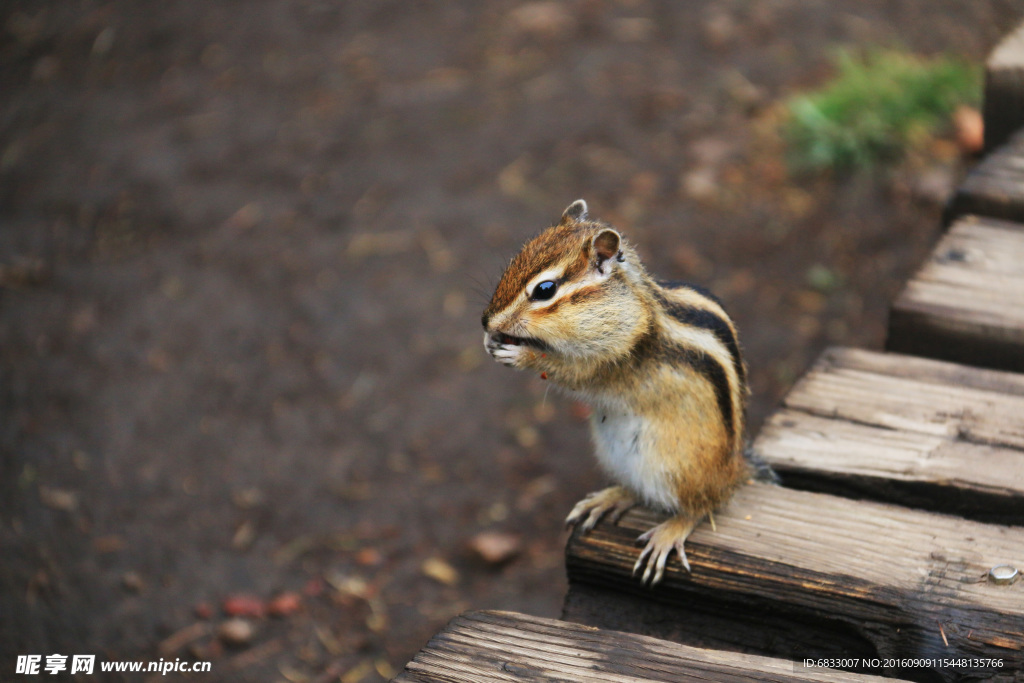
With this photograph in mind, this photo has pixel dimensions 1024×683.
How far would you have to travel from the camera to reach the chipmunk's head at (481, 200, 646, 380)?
1931 millimetres

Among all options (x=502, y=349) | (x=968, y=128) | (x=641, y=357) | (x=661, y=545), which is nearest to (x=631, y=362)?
(x=641, y=357)

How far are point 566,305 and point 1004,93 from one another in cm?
179

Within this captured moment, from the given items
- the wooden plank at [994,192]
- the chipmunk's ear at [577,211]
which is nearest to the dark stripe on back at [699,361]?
the chipmunk's ear at [577,211]

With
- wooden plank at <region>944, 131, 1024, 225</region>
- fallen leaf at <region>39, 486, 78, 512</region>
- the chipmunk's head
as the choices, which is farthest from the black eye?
fallen leaf at <region>39, 486, 78, 512</region>

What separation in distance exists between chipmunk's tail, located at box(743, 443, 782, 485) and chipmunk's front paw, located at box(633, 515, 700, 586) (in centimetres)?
18

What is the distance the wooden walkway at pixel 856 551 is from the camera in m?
1.54

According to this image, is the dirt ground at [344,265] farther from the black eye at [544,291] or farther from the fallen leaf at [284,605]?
the black eye at [544,291]

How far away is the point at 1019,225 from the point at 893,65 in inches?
109

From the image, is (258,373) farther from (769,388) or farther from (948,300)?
(948,300)

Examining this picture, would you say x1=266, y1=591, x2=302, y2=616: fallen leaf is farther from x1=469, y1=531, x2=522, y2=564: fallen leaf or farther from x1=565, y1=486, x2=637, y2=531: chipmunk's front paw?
x1=565, y1=486, x2=637, y2=531: chipmunk's front paw

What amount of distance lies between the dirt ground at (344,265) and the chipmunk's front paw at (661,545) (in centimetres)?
143

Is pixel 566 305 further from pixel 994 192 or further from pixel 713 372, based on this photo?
pixel 994 192

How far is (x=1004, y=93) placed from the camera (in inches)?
112

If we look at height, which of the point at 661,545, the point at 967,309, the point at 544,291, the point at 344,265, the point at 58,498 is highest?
the point at 544,291
